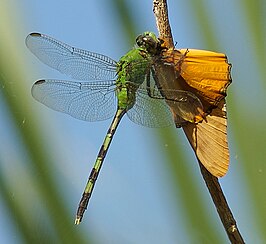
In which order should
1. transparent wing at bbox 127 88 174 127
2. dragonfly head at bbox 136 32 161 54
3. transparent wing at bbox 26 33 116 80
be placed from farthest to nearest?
transparent wing at bbox 26 33 116 80 → transparent wing at bbox 127 88 174 127 → dragonfly head at bbox 136 32 161 54

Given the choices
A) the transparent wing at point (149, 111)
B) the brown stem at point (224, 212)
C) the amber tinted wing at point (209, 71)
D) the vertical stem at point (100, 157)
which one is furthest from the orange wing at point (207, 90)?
the vertical stem at point (100, 157)

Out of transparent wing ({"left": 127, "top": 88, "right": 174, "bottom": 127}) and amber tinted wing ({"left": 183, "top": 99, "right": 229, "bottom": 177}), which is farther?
transparent wing ({"left": 127, "top": 88, "right": 174, "bottom": 127})

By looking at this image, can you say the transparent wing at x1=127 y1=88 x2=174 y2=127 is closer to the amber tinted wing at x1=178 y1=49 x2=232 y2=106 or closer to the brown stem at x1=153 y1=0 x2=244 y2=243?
the amber tinted wing at x1=178 y1=49 x2=232 y2=106

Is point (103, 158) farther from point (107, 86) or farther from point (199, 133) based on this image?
point (199, 133)

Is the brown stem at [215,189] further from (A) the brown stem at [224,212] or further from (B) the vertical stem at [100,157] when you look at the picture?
(B) the vertical stem at [100,157]

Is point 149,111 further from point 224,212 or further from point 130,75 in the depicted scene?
point 224,212

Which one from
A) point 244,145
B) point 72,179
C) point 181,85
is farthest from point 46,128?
point 181,85

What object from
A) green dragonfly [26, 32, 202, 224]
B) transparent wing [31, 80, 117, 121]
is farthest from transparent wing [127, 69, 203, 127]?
transparent wing [31, 80, 117, 121]
